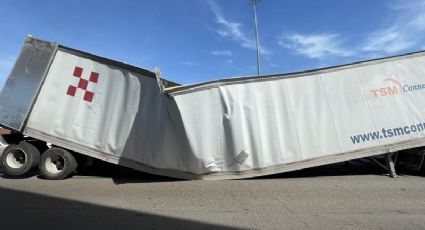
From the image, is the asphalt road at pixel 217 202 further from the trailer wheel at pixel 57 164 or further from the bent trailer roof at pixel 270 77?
the bent trailer roof at pixel 270 77

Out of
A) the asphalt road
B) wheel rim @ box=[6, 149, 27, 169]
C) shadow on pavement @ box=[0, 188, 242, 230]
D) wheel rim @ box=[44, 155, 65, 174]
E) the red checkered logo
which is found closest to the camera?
shadow on pavement @ box=[0, 188, 242, 230]

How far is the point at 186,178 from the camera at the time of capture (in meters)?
9.95

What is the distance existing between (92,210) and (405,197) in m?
5.65

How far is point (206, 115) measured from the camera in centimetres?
973

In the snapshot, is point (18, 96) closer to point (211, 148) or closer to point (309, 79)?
point (211, 148)

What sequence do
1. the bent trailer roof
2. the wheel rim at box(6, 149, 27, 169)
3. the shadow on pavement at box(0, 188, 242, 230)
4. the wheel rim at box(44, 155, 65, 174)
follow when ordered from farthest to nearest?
the wheel rim at box(6, 149, 27, 169)
the wheel rim at box(44, 155, 65, 174)
the bent trailer roof
the shadow on pavement at box(0, 188, 242, 230)

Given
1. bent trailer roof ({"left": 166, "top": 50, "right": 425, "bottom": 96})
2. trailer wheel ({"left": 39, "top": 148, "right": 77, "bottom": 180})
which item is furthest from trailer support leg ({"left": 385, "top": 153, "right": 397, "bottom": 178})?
trailer wheel ({"left": 39, "top": 148, "right": 77, "bottom": 180})

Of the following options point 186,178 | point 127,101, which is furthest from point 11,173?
point 186,178

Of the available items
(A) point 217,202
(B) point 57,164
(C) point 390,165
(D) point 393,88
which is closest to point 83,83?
(B) point 57,164

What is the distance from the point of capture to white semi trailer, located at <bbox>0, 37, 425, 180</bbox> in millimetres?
9773

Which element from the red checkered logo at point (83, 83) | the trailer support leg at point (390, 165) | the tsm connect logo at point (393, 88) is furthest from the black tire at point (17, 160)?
the trailer support leg at point (390, 165)

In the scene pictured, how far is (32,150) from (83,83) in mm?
2125

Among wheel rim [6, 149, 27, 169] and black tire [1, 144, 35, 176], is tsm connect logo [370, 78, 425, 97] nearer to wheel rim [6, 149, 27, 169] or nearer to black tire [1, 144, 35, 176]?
black tire [1, 144, 35, 176]

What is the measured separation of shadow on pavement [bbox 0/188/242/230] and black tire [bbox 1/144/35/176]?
2771 millimetres
